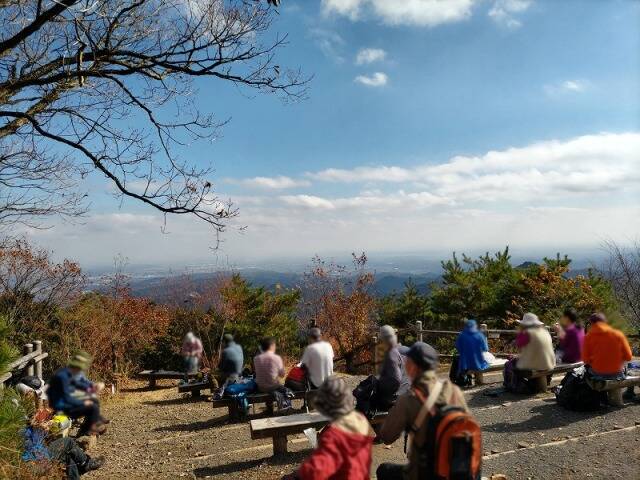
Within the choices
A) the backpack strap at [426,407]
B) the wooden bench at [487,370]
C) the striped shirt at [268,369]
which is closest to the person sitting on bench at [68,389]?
the backpack strap at [426,407]

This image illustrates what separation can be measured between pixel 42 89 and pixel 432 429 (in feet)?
20.2

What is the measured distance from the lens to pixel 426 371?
8.95 ft

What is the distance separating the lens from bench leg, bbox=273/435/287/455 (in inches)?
230

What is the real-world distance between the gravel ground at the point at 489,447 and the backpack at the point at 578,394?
14 centimetres

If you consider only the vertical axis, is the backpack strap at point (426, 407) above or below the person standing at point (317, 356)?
above

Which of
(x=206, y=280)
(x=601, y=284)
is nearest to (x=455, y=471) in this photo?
(x=206, y=280)

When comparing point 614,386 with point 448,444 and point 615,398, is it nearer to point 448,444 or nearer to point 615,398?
point 615,398

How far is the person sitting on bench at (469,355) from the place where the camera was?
26.5 ft

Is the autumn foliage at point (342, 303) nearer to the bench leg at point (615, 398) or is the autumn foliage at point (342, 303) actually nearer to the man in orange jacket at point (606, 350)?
the bench leg at point (615, 398)

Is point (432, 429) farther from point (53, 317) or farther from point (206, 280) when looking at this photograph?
point (53, 317)

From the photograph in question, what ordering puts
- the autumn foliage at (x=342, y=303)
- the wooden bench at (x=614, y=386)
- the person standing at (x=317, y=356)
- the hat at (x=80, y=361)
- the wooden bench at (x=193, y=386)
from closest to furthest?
the hat at (x=80, y=361)
the person standing at (x=317, y=356)
the wooden bench at (x=614, y=386)
the wooden bench at (x=193, y=386)
the autumn foliage at (x=342, y=303)

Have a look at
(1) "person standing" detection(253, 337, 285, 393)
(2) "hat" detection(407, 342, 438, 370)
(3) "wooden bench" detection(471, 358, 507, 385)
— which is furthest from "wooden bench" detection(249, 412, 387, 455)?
(3) "wooden bench" detection(471, 358, 507, 385)

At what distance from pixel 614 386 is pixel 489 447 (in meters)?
2.55

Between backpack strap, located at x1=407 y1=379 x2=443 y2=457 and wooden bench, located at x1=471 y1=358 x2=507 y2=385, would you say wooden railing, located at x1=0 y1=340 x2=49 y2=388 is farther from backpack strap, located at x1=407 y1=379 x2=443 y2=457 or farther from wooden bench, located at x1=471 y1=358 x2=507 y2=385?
wooden bench, located at x1=471 y1=358 x2=507 y2=385
